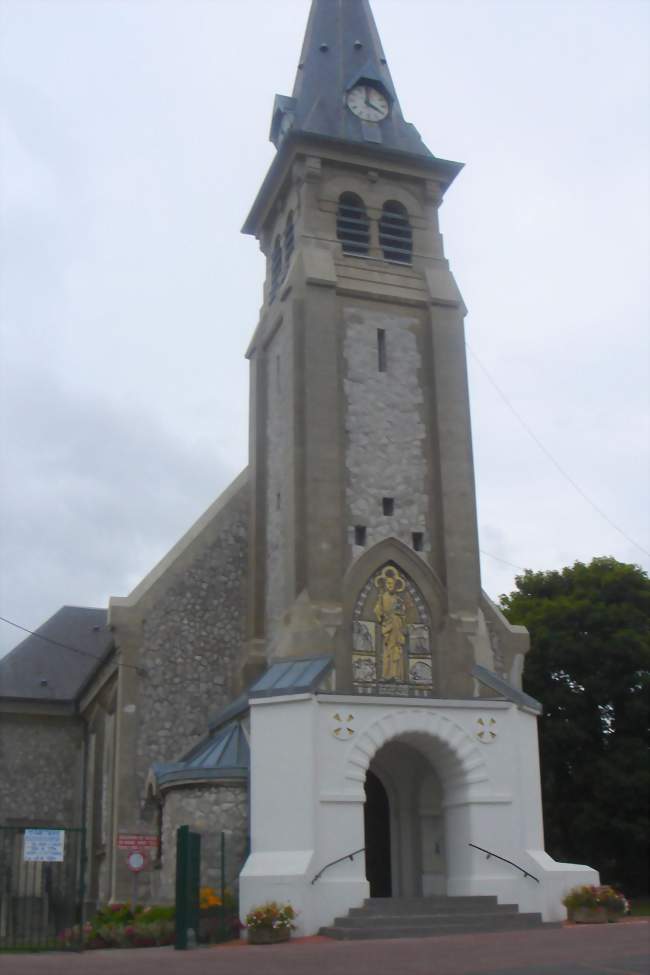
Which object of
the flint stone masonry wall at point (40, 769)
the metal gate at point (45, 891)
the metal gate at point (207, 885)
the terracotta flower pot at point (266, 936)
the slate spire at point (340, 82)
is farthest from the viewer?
the flint stone masonry wall at point (40, 769)

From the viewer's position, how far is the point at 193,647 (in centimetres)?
2680

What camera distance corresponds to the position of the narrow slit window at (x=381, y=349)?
2711 cm

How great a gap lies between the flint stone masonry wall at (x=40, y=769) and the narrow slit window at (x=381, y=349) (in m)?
15.6

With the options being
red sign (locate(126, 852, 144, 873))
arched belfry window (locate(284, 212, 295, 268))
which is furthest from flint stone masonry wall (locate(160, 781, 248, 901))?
arched belfry window (locate(284, 212, 295, 268))

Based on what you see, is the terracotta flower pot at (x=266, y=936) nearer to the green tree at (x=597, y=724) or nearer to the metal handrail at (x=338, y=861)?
the metal handrail at (x=338, y=861)

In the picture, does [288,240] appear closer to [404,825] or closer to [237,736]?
[237,736]

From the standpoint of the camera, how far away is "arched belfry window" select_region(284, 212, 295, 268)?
29.4m

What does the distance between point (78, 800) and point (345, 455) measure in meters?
14.6

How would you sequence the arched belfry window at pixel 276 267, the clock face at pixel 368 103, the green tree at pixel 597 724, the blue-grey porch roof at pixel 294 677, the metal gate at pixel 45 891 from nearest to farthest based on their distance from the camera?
the blue-grey porch roof at pixel 294 677 < the metal gate at pixel 45 891 < the arched belfry window at pixel 276 267 < the clock face at pixel 368 103 < the green tree at pixel 597 724

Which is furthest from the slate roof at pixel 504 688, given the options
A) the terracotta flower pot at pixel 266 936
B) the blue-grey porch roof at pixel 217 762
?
the terracotta flower pot at pixel 266 936

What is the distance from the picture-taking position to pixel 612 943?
15875 millimetres

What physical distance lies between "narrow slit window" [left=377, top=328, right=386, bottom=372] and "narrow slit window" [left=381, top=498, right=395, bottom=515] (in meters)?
3.33

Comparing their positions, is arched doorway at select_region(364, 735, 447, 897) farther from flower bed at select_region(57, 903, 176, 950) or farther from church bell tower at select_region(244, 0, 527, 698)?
flower bed at select_region(57, 903, 176, 950)

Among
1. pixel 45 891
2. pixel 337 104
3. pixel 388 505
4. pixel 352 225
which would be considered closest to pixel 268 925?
pixel 388 505
